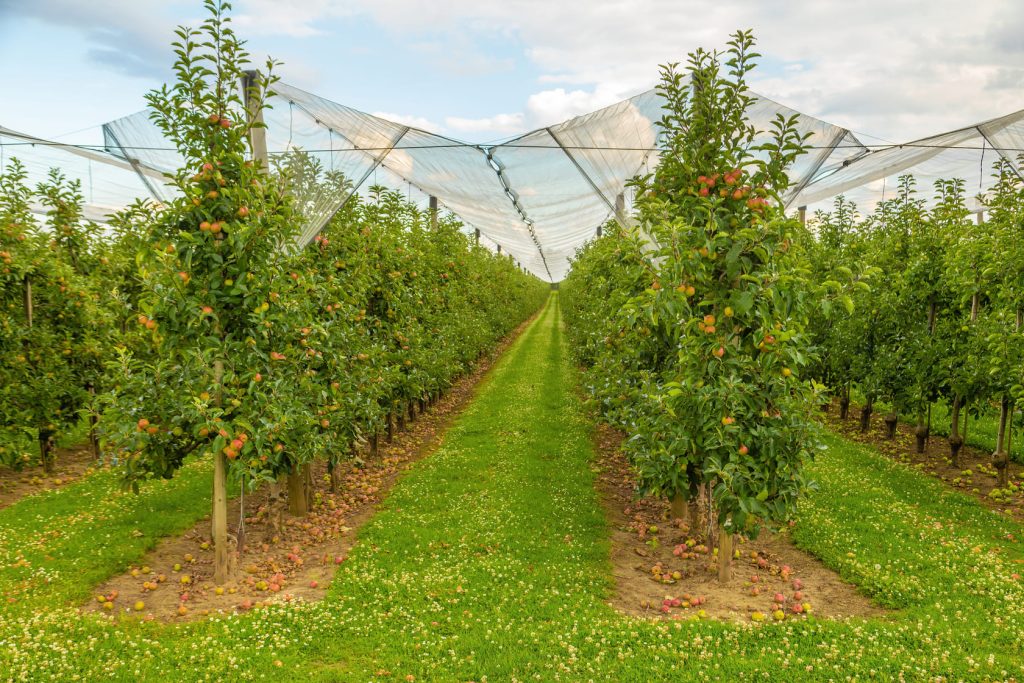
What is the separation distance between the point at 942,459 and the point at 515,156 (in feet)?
31.0

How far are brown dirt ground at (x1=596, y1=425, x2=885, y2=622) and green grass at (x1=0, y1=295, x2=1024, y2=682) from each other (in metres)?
0.21

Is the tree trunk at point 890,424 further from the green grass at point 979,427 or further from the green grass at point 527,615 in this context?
the green grass at point 527,615

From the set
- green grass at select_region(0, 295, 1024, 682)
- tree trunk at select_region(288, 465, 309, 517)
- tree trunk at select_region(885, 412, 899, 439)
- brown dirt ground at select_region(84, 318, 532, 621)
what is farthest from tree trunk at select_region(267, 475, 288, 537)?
tree trunk at select_region(885, 412, 899, 439)

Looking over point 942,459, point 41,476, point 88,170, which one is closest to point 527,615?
point 41,476

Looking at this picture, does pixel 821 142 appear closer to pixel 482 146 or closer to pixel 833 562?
pixel 482 146

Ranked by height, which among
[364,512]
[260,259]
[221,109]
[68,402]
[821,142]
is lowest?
[364,512]

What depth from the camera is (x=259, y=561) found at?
6.60 meters

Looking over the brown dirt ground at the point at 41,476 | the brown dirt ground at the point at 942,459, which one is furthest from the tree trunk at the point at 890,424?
the brown dirt ground at the point at 41,476

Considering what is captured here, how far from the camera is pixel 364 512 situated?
8273 mm

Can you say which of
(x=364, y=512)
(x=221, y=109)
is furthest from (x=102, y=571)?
(x=221, y=109)

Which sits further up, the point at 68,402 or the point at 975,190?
the point at 975,190

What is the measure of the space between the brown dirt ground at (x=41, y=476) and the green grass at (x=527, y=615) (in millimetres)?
849

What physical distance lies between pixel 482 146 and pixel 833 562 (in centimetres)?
841

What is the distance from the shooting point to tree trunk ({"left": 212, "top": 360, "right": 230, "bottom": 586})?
591 cm
